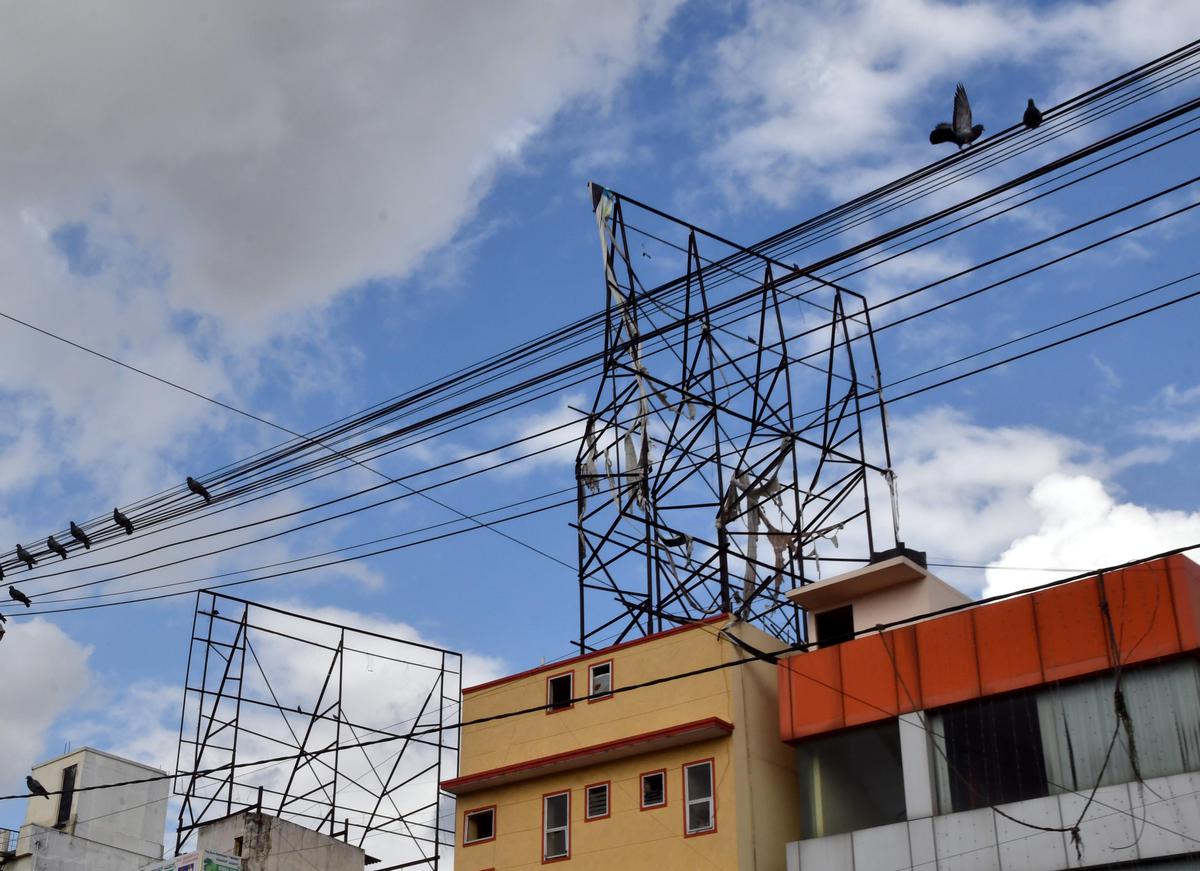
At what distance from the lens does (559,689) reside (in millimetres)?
36562

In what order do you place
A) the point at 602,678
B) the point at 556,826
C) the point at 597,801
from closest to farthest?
the point at 597,801
the point at 556,826
the point at 602,678

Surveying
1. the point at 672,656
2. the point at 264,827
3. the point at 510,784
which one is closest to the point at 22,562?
the point at 264,827

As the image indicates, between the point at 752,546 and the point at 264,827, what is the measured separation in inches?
577

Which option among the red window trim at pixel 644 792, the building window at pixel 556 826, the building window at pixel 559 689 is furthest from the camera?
the building window at pixel 559 689

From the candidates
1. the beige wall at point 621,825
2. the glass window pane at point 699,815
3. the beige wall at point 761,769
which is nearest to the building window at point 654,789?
the beige wall at point 621,825

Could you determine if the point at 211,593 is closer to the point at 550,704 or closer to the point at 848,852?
the point at 550,704

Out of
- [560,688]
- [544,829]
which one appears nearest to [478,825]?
[544,829]

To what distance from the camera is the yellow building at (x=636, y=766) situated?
3234 centimetres

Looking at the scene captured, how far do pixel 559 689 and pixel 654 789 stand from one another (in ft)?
12.9

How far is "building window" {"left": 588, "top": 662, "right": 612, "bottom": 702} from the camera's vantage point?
35.5 m

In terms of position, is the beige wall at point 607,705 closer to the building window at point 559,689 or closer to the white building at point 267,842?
the building window at point 559,689

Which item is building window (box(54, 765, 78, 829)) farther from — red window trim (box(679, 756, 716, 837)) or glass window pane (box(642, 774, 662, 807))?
red window trim (box(679, 756, 716, 837))

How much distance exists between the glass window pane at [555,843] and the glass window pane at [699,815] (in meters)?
3.62

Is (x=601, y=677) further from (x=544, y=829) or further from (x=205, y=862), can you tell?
(x=205, y=862)
